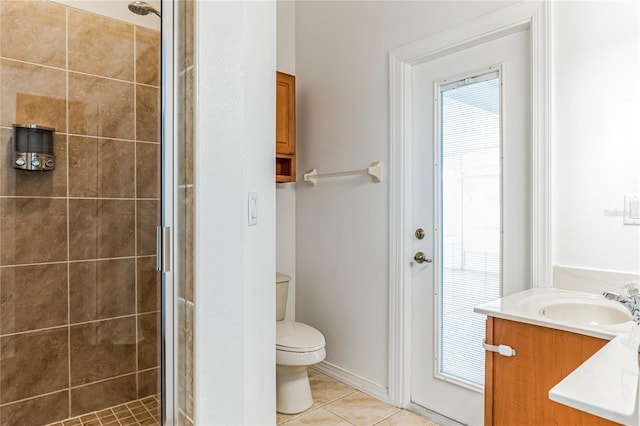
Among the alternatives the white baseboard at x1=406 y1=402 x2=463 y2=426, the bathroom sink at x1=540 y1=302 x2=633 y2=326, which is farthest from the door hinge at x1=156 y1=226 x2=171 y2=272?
the white baseboard at x1=406 y1=402 x2=463 y2=426

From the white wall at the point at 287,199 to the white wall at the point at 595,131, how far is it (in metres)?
1.74

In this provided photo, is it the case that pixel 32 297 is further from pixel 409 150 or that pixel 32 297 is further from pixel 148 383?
pixel 409 150

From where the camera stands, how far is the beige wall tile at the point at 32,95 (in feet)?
5.95

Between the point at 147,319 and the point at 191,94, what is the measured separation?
3.58 ft

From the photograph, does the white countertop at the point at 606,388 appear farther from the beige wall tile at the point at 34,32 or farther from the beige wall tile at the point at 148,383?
the beige wall tile at the point at 34,32

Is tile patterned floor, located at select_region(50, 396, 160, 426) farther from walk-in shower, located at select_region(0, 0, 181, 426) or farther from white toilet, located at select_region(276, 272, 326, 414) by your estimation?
white toilet, located at select_region(276, 272, 326, 414)

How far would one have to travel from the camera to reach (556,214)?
5.82 feet

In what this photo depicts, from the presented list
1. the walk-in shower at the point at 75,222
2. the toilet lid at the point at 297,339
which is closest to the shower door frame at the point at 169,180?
the walk-in shower at the point at 75,222

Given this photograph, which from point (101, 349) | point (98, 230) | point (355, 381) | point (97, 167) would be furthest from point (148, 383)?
point (355, 381)

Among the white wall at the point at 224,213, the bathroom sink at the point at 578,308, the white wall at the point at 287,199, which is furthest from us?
the white wall at the point at 287,199

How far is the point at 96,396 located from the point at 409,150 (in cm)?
197

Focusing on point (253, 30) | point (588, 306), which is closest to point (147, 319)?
point (253, 30)

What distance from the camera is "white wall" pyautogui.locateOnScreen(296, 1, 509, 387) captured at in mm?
2434

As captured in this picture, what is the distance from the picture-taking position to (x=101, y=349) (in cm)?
202
